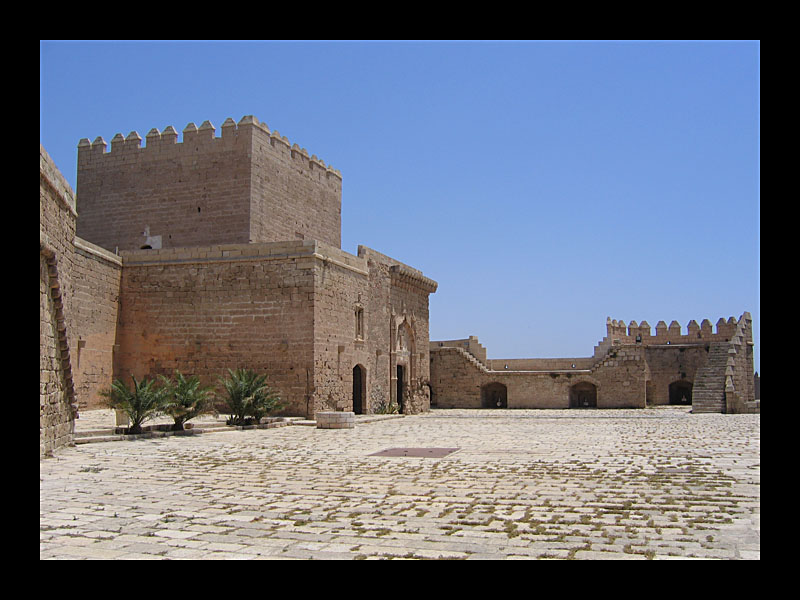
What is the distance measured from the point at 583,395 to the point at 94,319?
19467 mm

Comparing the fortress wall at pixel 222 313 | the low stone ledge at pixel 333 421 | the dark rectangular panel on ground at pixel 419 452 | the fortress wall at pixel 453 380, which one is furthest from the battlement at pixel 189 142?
the dark rectangular panel on ground at pixel 419 452

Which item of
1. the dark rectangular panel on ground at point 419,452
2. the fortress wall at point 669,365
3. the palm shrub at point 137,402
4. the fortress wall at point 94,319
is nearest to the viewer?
the dark rectangular panel on ground at point 419,452

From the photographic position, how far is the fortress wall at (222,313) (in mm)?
17578

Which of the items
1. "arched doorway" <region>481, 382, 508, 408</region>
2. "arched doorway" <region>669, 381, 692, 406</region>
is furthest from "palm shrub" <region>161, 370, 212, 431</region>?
"arched doorway" <region>669, 381, 692, 406</region>

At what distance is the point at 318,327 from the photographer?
1766 cm

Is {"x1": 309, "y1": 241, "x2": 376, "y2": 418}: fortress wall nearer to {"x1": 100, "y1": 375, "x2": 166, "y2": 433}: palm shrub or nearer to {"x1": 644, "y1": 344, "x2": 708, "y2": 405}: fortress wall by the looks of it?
{"x1": 100, "y1": 375, "x2": 166, "y2": 433}: palm shrub

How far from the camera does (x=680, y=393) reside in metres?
31.6

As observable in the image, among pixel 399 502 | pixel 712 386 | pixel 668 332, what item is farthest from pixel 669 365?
pixel 399 502

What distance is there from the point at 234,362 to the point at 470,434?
263 inches

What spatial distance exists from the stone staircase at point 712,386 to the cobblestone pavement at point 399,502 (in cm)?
1238

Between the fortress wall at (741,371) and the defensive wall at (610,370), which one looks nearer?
the fortress wall at (741,371)

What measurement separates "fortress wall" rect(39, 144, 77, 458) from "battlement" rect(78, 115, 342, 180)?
1011 centimetres

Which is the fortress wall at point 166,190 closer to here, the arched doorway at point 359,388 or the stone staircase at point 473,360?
the arched doorway at point 359,388

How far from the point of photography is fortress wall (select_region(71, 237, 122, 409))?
16.4 metres
